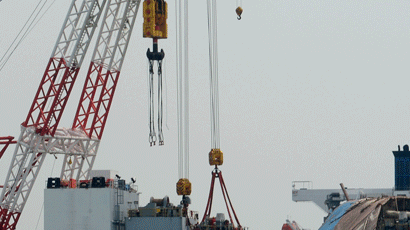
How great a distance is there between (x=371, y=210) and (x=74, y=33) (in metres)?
51.8

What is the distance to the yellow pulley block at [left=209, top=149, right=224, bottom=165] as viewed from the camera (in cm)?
13971

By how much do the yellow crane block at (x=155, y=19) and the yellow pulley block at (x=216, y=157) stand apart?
1478 cm

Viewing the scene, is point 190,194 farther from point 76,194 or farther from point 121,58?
point 121,58

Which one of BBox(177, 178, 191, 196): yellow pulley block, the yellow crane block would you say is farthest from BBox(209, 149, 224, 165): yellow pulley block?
the yellow crane block

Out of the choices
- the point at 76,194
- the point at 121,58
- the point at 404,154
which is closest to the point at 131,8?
the point at 121,58

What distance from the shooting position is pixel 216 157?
459 feet

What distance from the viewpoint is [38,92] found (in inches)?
5925

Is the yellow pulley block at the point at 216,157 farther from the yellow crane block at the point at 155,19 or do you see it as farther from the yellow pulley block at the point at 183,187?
the yellow crane block at the point at 155,19

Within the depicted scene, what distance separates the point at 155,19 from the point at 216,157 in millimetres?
17303

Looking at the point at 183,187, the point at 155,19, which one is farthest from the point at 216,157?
the point at 155,19

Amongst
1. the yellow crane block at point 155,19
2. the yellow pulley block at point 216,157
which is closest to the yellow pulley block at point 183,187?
the yellow pulley block at point 216,157

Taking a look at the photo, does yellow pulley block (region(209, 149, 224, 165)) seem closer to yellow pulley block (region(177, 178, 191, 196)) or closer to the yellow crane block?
yellow pulley block (region(177, 178, 191, 196))

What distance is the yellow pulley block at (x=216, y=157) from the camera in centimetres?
13971

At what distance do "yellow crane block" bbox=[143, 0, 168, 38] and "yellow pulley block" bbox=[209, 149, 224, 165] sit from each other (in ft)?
48.5
